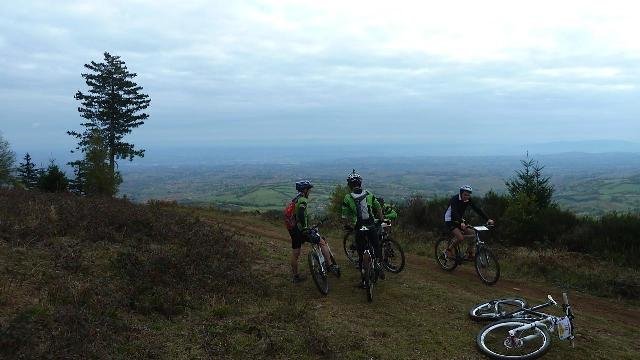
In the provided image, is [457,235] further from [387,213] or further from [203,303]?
[203,303]

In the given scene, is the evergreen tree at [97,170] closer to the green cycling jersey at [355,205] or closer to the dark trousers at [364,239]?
the green cycling jersey at [355,205]

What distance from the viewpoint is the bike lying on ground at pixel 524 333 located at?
7.62 m

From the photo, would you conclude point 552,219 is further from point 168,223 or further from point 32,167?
point 32,167

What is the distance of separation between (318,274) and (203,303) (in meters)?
2.66

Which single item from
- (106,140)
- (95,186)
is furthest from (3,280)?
(106,140)

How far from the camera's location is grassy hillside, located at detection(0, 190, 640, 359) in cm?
739

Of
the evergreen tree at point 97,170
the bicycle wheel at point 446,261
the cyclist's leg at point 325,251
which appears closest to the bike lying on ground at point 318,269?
the cyclist's leg at point 325,251

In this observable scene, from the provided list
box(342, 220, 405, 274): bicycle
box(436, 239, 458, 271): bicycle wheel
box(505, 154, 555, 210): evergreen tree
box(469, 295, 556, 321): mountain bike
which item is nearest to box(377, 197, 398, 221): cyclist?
box(342, 220, 405, 274): bicycle

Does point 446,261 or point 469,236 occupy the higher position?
point 469,236

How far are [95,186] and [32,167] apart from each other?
17.5 m

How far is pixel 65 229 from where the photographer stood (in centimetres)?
1225

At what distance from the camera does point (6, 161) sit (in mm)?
40750

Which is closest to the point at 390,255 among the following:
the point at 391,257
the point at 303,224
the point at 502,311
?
the point at 391,257

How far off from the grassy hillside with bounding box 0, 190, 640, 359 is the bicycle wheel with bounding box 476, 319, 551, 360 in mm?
272
